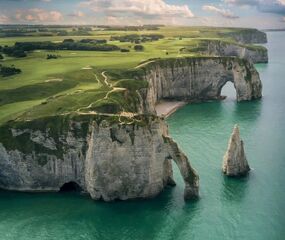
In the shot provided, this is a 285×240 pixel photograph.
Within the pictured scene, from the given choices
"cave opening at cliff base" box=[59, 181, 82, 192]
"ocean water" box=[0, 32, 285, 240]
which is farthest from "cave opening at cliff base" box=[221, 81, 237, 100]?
"cave opening at cliff base" box=[59, 181, 82, 192]

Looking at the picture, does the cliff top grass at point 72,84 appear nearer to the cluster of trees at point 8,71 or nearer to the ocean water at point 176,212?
the cluster of trees at point 8,71

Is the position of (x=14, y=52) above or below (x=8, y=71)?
above

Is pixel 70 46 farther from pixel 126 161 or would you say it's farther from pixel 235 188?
pixel 235 188

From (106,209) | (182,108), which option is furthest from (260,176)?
(182,108)

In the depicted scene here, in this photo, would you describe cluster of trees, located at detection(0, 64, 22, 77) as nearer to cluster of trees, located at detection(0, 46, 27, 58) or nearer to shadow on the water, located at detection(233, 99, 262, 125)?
cluster of trees, located at detection(0, 46, 27, 58)

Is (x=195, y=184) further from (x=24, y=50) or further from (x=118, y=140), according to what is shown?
(x=24, y=50)

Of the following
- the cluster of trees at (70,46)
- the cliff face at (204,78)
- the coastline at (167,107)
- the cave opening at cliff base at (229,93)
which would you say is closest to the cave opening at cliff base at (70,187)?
the coastline at (167,107)

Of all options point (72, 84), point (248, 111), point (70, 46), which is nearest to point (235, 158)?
point (72, 84)
